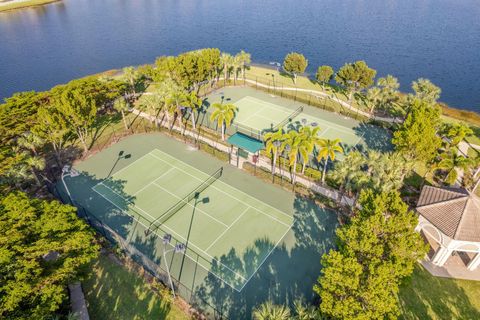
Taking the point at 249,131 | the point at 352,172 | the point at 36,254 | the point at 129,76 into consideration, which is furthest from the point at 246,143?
the point at 129,76

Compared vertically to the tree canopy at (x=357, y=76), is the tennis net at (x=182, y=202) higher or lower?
lower

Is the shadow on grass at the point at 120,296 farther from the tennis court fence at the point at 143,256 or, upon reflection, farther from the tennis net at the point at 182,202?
the tennis net at the point at 182,202

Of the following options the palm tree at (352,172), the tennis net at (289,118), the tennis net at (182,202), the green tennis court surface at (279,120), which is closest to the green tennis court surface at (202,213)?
the tennis net at (182,202)

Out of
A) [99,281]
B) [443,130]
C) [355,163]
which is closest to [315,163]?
[355,163]

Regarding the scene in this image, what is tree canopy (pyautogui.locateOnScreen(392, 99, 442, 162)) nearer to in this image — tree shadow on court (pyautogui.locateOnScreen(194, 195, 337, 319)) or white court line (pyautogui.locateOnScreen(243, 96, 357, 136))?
white court line (pyautogui.locateOnScreen(243, 96, 357, 136))

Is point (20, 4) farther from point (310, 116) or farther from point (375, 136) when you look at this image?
point (375, 136)

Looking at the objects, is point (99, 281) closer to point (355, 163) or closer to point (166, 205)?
point (166, 205)
